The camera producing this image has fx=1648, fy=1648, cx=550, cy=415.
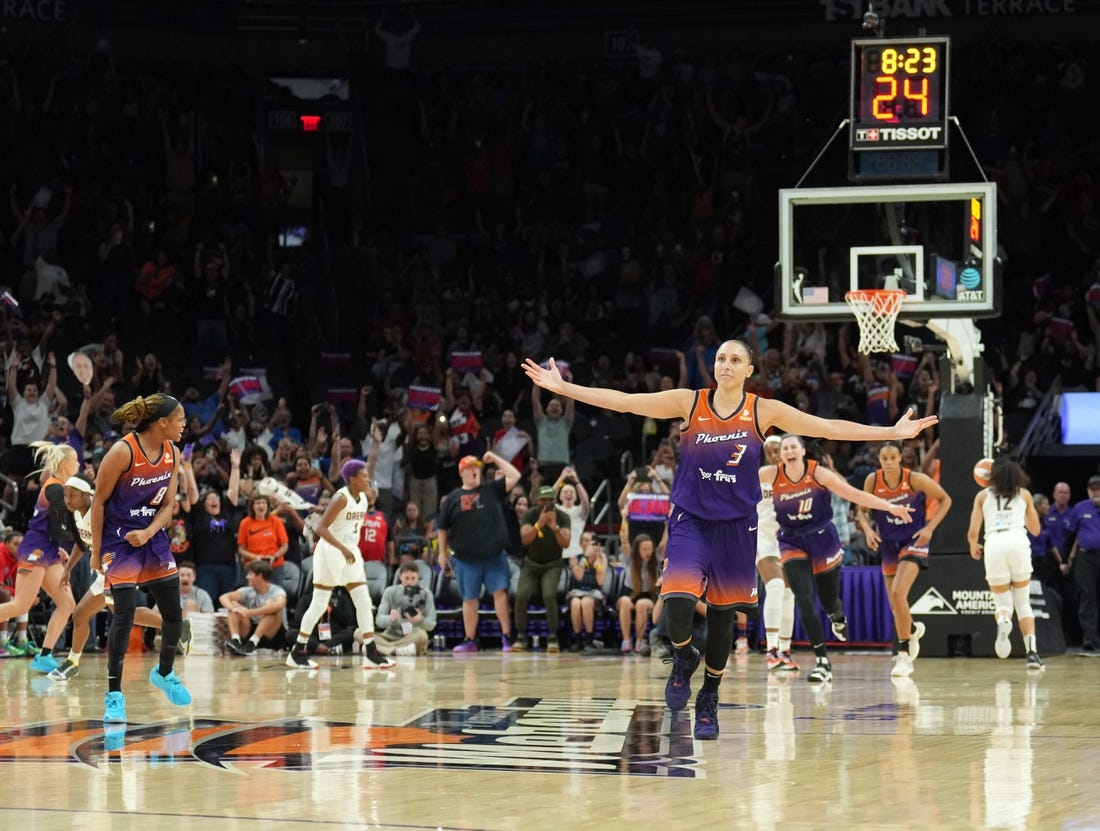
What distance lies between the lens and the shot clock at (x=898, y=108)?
1711 cm

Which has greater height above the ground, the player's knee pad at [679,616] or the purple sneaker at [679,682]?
the player's knee pad at [679,616]

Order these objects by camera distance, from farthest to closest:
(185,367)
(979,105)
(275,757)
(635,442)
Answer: (979,105) → (185,367) → (635,442) → (275,757)

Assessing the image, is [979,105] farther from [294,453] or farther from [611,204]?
[294,453]

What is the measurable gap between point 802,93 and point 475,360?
8543 millimetres

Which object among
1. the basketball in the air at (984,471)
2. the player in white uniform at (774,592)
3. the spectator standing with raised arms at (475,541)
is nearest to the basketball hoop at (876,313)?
the basketball in the air at (984,471)

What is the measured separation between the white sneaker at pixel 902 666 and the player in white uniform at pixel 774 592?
0.95 m

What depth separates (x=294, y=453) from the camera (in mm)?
21625

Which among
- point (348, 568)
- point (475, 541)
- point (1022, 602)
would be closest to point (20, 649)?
point (348, 568)

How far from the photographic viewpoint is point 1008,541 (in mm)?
16047

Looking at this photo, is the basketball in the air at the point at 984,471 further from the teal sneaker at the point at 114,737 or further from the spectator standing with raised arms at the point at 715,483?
the teal sneaker at the point at 114,737

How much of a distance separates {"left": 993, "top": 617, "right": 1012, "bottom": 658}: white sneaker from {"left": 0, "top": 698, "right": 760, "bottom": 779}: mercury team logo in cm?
657

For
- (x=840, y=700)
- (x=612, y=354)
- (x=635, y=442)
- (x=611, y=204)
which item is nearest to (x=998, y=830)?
(x=840, y=700)

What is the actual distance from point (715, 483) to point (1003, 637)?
27.6ft

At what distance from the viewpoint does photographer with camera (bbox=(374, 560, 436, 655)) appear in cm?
1838
